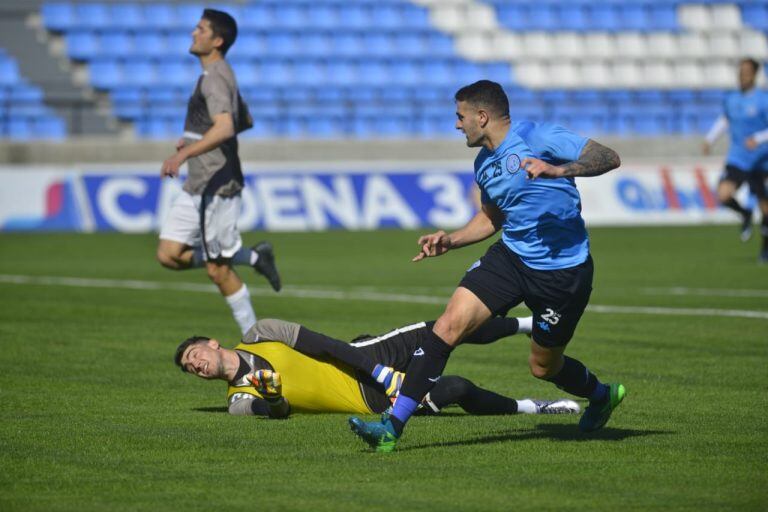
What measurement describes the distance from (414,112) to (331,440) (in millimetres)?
25646

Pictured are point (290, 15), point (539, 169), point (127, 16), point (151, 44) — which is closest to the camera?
point (539, 169)

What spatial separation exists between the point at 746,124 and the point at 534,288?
1368 cm

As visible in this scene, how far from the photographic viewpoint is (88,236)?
27047 millimetres

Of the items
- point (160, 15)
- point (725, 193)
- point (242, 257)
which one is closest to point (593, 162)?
point (242, 257)

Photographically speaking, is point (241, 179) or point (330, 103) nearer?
point (241, 179)

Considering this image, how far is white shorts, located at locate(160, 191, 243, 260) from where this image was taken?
36.2 ft

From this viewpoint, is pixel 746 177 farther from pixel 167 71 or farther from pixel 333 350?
pixel 167 71

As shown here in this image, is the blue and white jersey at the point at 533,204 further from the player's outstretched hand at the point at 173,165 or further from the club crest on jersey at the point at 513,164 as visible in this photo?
the player's outstretched hand at the point at 173,165

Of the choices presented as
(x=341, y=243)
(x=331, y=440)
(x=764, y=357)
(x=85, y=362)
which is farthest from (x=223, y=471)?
(x=341, y=243)

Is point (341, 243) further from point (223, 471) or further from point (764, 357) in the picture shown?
point (223, 471)

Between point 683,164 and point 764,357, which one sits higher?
point 764,357

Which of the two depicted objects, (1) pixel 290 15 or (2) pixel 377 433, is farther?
(1) pixel 290 15

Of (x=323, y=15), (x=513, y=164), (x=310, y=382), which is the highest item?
(x=513, y=164)

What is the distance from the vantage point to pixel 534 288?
7.07m
